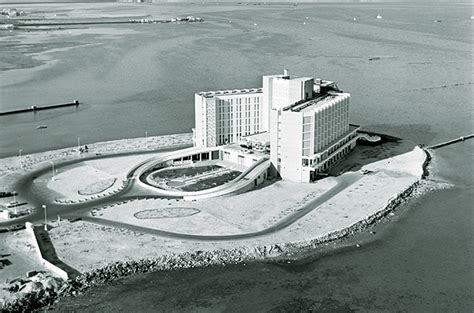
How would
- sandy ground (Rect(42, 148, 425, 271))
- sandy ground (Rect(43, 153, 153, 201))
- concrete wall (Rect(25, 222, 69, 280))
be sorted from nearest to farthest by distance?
concrete wall (Rect(25, 222, 69, 280)) → sandy ground (Rect(42, 148, 425, 271)) → sandy ground (Rect(43, 153, 153, 201))

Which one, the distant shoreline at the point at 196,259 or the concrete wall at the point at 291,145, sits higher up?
the concrete wall at the point at 291,145

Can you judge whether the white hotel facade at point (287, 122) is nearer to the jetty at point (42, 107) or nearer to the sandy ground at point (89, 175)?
the sandy ground at point (89, 175)

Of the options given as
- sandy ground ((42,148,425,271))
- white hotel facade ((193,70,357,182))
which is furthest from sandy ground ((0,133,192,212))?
sandy ground ((42,148,425,271))

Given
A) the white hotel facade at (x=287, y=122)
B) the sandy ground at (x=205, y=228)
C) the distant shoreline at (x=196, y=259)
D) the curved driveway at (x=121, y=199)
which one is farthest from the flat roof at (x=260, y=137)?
the distant shoreline at (x=196, y=259)

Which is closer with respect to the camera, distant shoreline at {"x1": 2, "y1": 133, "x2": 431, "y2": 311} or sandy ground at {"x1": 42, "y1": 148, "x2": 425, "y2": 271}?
distant shoreline at {"x1": 2, "y1": 133, "x2": 431, "y2": 311}

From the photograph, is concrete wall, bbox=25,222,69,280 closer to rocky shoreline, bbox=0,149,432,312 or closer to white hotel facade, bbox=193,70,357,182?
rocky shoreline, bbox=0,149,432,312

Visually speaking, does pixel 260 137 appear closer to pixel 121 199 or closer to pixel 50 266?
pixel 121 199
